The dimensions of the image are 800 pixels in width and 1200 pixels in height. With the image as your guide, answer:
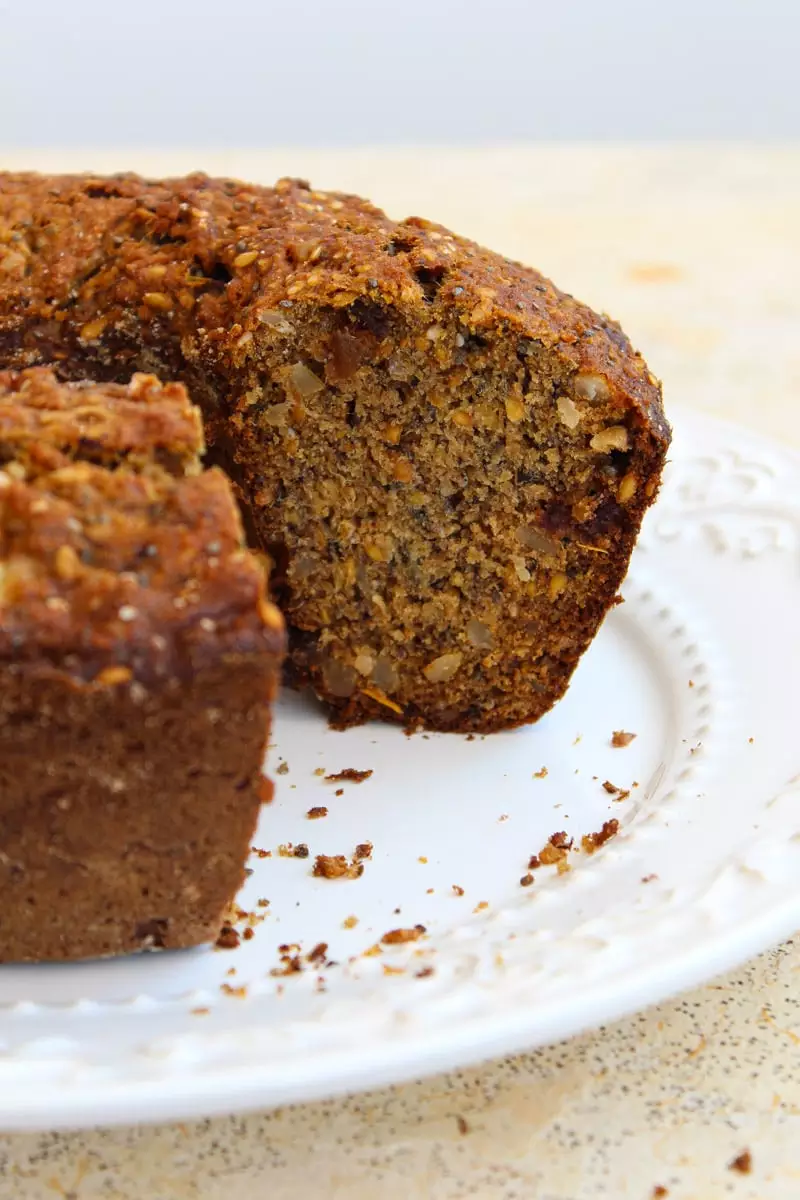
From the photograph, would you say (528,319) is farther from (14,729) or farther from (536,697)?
(14,729)

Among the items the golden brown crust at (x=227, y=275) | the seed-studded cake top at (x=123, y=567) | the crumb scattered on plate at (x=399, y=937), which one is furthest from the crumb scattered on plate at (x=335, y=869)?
the golden brown crust at (x=227, y=275)

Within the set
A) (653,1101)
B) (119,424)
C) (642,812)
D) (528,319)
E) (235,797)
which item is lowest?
(653,1101)

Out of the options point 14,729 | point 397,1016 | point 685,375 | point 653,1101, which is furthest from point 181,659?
point 685,375

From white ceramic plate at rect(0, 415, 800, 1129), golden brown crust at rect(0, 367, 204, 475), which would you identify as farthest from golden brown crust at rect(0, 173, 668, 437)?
white ceramic plate at rect(0, 415, 800, 1129)

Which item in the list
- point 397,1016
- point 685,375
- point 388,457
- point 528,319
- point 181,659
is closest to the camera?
point 181,659

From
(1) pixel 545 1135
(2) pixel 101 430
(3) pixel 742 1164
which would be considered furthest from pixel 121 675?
(3) pixel 742 1164

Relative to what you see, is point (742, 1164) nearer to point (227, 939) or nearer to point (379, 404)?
point (227, 939)
